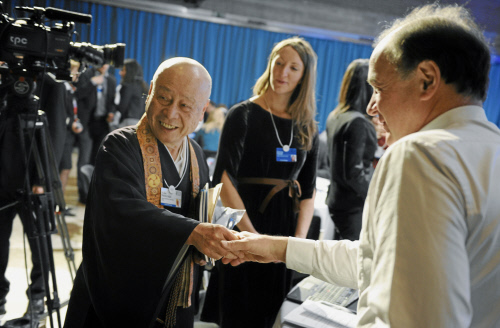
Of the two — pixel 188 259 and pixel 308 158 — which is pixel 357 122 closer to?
pixel 308 158

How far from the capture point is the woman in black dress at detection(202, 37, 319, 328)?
226cm

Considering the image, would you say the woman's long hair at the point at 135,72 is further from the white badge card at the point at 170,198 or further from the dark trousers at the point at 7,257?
the dark trousers at the point at 7,257

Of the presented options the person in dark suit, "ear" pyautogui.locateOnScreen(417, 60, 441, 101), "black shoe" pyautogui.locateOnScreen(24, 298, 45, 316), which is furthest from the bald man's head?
the person in dark suit

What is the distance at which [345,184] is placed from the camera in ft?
9.14

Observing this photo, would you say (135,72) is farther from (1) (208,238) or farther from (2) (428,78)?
(2) (428,78)

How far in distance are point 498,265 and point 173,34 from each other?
1619 millimetres

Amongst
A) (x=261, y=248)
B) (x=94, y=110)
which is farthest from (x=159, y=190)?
(x=94, y=110)

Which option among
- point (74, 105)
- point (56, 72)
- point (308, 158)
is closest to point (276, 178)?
point (308, 158)

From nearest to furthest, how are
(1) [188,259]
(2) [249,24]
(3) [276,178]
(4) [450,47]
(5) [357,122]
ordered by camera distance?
(4) [450,47], (1) [188,259], (3) [276,178], (5) [357,122], (2) [249,24]

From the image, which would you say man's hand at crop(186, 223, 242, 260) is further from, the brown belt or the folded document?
the brown belt

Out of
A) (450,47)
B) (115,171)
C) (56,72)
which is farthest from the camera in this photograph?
(56,72)

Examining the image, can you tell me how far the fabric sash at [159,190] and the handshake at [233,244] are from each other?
0.07 metres

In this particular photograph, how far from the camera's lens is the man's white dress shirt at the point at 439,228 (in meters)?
0.69

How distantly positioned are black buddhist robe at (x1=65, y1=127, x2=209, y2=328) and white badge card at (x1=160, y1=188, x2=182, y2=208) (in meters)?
0.06
